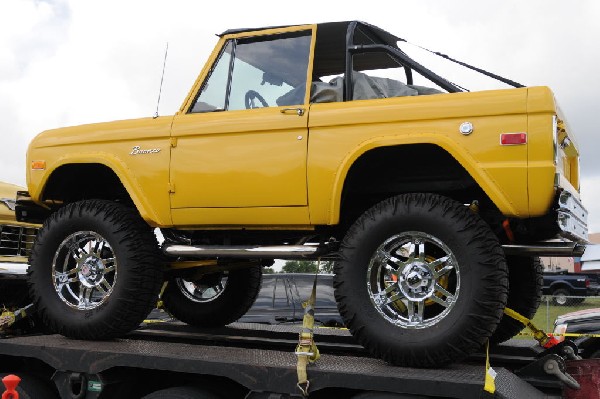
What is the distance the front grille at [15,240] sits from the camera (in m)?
6.56

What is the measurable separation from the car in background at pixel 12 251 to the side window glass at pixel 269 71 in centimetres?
287

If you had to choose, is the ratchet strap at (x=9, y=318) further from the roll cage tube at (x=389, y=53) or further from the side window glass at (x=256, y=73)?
the roll cage tube at (x=389, y=53)

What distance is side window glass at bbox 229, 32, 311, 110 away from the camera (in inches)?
175

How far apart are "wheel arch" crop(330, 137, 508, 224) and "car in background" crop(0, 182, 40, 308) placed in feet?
11.1

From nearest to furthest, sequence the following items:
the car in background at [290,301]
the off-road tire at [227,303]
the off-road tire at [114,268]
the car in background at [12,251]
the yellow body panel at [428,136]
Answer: the yellow body panel at [428,136] → the off-road tire at [114,268] → the off-road tire at [227,303] → the car in background at [12,251] → the car in background at [290,301]

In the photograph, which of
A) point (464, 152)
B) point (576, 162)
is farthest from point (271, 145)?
point (576, 162)

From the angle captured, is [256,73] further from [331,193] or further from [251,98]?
[331,193]

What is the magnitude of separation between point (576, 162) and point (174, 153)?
265 centimetres

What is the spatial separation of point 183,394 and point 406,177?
1.89 meters

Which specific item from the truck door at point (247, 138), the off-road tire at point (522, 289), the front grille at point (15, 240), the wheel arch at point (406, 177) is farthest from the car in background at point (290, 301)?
the wheel arch at point (406, 177)

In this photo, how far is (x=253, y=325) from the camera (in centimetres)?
574

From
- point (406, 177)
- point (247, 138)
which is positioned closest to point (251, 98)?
point (247, 138)

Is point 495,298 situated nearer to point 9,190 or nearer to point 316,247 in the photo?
point 316,247

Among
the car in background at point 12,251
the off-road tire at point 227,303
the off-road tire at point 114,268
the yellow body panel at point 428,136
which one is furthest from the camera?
the car in background at point 12,251
